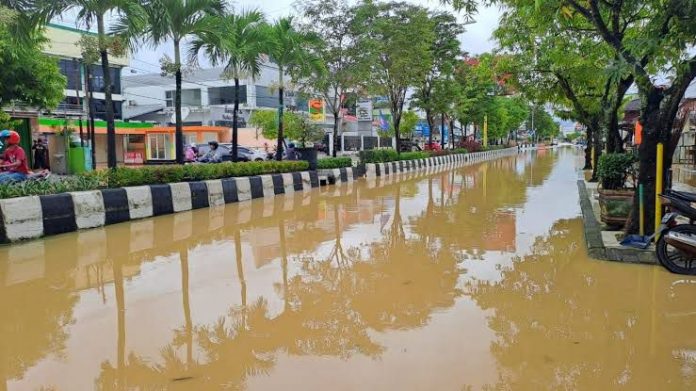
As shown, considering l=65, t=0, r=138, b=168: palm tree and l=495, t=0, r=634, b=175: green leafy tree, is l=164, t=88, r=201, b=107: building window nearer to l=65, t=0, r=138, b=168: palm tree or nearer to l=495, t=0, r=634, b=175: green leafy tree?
l=495, t=0, r=634, b=175: green leafy tree

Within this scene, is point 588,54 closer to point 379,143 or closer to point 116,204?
point 116,204

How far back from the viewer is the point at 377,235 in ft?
26.5

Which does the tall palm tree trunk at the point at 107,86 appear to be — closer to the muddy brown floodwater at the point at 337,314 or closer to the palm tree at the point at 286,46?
the muddy brown floodwater at the point at 337,314

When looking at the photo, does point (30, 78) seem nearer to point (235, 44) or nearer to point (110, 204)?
point (235, 44)

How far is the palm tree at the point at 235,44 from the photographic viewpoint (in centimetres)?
1341

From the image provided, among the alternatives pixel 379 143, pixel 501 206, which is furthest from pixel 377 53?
pixel 379 143

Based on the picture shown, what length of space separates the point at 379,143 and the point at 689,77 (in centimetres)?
5422

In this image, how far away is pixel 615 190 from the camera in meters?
8.37

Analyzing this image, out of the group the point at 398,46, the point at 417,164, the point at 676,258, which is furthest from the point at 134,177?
the point at 417,164

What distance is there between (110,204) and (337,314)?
5.82 metres

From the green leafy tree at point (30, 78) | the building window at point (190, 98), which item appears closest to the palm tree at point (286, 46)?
the green leafy tree at point (30, 78)

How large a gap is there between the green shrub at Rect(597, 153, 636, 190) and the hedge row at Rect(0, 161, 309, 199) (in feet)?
25.1

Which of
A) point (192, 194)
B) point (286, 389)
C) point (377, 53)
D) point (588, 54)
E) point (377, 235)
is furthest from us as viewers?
point (377, 53)

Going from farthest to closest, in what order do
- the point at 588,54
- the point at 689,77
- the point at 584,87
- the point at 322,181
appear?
the point at 322,181, the point at 584,87, the point at 588,54, the point at 689,77
